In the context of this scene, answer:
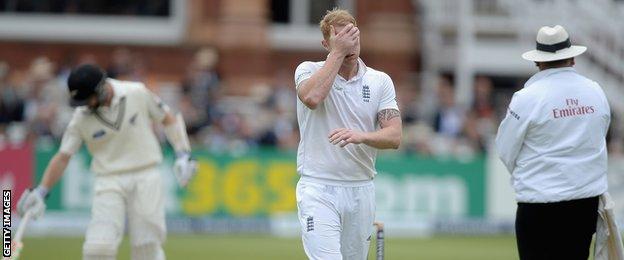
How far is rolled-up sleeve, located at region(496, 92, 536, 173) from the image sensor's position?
8133 mm

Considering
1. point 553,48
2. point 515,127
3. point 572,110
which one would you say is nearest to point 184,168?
point 515,127

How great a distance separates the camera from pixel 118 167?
1073cm

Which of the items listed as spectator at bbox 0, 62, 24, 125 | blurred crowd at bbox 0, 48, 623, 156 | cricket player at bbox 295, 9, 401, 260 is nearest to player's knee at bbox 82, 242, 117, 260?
cricket player at bbox 295, 9, 401, 260

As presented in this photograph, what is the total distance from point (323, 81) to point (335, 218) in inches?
34.0

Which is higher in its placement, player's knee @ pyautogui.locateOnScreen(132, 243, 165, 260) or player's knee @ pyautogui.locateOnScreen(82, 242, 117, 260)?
player's knee @ pyautogui.locateOnScreen(82, 242, 117, 260)

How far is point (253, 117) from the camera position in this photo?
2050 cm

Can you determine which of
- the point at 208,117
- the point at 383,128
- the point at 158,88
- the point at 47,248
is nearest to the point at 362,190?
the point at 383,128

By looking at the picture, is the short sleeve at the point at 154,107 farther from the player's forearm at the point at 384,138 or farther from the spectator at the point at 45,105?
the spectator at the point at 45,105

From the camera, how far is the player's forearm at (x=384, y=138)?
8.07 metres

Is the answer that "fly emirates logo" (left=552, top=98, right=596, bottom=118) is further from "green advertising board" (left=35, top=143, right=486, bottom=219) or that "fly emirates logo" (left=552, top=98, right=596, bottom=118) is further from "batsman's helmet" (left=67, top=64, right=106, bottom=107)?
"green advertising board" (left=35, top=143, right=486, bottom=219)

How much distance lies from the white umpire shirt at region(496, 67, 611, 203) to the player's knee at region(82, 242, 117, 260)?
3564mm

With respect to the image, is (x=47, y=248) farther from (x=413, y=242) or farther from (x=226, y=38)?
(x=226, y=38)

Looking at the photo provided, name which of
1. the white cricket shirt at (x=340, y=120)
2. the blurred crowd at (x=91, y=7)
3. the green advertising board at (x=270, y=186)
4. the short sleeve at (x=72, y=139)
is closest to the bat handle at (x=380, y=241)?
the white cricket shirt at (x=340, y=120)

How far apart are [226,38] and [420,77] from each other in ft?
12.6
